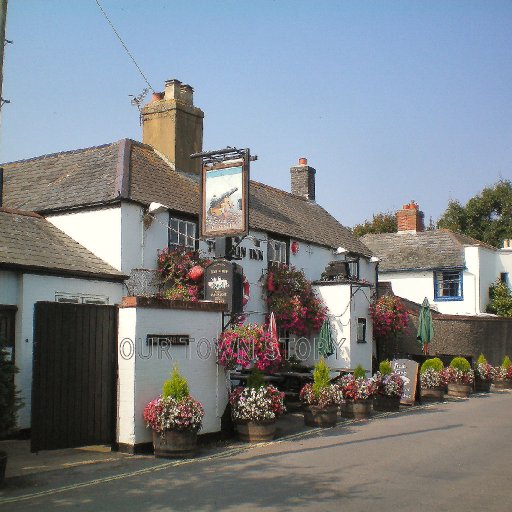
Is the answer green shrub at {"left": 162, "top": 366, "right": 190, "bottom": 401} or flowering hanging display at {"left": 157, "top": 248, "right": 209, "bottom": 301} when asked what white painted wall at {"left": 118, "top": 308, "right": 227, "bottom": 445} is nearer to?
green shrub at {"left": 162, "top": 366, "right": 190, "bottom": 401}

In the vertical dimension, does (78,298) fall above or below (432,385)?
above

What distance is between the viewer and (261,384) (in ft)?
42.4

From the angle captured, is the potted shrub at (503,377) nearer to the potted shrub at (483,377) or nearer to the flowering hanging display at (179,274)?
the potted shrub at (483,377)

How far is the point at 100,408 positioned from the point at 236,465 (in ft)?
8.04

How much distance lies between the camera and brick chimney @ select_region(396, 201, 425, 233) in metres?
37.8

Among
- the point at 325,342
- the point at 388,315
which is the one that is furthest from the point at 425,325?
the point at 325,342

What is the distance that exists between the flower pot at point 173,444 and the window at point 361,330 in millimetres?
13035

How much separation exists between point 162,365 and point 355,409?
642 cm

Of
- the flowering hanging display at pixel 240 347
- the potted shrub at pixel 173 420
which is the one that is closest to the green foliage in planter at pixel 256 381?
the flowering hanging display at pixel 240 347

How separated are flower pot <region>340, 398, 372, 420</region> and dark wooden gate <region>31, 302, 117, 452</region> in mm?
6915

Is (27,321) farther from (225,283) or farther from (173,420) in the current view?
(173,420)

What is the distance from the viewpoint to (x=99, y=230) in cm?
1603

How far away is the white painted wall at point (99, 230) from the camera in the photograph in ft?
51.6

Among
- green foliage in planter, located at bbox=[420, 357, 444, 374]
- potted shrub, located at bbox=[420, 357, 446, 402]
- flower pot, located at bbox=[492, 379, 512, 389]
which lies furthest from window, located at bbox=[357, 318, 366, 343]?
flower pot, located at bbox=[492, 379, 512, 389]
